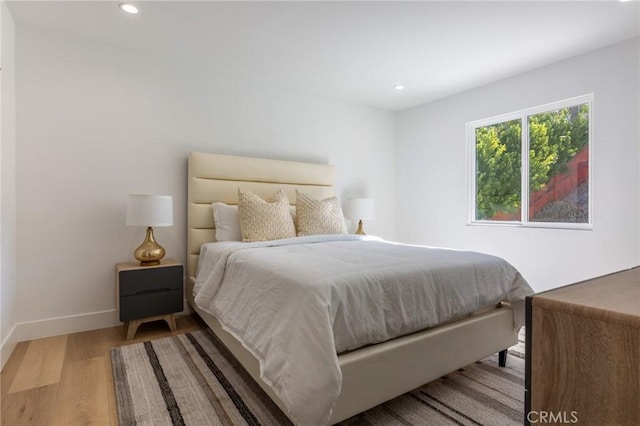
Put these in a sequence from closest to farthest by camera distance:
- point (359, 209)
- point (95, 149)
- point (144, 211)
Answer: point (144, 211)
point (95, 149)
point (359, 209)

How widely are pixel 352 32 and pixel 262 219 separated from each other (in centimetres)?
172

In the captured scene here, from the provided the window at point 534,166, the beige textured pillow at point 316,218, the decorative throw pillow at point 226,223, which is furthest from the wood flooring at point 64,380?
the window at point 534,166

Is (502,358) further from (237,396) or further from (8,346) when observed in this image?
(8,346)

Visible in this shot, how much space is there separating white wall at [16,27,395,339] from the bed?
220mm

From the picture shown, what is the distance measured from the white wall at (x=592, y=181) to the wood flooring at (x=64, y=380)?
3.32m

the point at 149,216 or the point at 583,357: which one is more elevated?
the point at 149,216

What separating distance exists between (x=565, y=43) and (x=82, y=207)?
4311 millimetres

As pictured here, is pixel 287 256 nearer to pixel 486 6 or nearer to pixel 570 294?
pixel 570 294

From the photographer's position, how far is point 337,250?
2.38m

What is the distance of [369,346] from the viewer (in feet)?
5.03

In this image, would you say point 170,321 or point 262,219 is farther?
point 262,219

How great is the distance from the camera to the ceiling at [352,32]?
7.39ft

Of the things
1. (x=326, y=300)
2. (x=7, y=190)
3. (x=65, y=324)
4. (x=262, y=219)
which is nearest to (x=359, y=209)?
(x=262, y=219)

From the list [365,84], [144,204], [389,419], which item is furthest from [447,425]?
[365,84]
